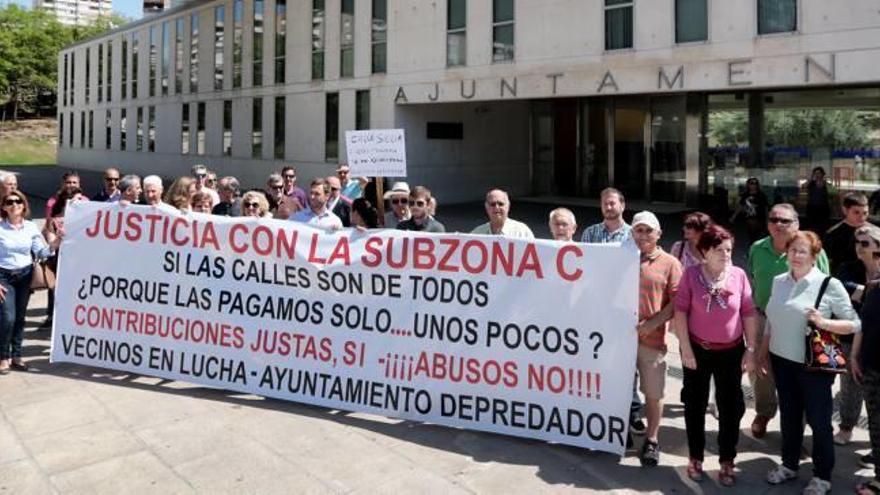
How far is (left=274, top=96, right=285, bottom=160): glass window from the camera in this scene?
26969mm

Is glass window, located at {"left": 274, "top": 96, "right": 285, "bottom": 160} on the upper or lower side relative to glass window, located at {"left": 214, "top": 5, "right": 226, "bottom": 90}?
lower

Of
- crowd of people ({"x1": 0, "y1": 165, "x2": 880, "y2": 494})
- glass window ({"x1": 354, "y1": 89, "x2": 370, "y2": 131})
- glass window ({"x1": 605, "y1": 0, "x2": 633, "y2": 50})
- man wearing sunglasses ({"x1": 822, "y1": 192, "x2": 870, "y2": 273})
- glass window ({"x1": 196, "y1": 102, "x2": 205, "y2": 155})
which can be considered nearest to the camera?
crowd of people ({"x1": 0, "y1": 165, "x2": 880, "y2": 494})

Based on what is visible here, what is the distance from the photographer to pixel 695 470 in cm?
446

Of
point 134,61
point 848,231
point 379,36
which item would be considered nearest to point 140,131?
point 134,61

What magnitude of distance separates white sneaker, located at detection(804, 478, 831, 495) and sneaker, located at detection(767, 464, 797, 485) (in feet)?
0.57

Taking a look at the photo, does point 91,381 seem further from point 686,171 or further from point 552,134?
point 552,134

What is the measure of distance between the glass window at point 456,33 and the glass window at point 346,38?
442cm

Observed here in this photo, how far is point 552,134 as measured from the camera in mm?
25438

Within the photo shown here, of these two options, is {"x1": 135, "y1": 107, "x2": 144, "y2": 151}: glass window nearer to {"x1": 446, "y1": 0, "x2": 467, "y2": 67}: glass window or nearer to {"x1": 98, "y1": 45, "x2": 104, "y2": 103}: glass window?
{"x1": 98, "y1": 45, "x2": 104, "y2": 103}: glass window

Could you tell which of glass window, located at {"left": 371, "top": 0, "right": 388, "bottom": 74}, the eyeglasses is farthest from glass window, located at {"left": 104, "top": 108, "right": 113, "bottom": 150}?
the eyeglasses

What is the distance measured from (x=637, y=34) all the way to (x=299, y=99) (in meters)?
13.4

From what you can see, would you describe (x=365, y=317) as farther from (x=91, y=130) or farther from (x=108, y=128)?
(x=91, y=130)

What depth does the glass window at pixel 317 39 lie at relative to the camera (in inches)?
987

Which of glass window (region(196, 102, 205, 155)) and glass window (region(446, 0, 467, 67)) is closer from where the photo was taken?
glass window (region(446, 0, 467, 67))
